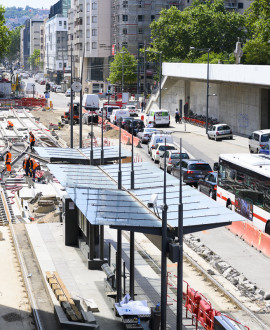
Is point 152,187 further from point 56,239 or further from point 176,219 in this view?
point 56,239

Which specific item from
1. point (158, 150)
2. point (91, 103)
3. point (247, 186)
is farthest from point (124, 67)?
point (247, 186)

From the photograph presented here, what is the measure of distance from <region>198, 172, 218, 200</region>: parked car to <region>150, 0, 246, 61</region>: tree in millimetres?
72936

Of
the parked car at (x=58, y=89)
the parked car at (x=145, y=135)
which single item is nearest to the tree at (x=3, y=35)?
the parked car at (x=145, y=135)

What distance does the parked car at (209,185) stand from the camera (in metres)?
33.8

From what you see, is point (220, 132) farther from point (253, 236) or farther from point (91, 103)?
point (253, 236)

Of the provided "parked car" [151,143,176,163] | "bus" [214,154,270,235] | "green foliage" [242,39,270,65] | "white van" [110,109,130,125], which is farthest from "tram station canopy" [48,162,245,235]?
"green foliage" [242,39,270,65]

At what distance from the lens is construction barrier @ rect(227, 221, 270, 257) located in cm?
2545

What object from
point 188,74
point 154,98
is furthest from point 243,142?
point 154,98

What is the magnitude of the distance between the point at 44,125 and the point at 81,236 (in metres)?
54.2

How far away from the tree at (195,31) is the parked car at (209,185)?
239 ft

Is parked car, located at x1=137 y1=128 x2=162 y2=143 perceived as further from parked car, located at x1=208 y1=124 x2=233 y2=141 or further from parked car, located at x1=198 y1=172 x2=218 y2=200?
parked car, located at x1=198 y1=172 x2=218 y2=200

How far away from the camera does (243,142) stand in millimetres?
60594

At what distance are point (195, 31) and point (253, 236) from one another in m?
82.4

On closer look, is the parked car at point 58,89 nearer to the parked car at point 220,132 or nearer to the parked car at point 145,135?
the parked car at point 220,132
